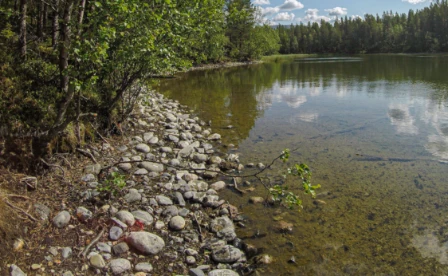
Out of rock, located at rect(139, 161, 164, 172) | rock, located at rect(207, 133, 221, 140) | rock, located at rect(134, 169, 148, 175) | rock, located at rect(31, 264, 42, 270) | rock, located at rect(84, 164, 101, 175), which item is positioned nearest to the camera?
rock, located at rect(31, 264, 42, 270)

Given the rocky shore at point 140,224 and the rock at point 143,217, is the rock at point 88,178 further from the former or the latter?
the rock at point 143,217

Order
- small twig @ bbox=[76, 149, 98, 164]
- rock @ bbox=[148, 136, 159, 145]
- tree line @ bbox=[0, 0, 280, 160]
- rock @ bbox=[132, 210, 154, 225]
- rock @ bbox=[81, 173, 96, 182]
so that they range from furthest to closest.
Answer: rock @ bbox=[148, 136, 159, 145], small twig @ bbox=[76, 149, 98, 164], rock @ bbox=[81, 173, 96, 182], rock @ bbox=[132, 210, 154, 225], tree line @ bbox=[0, 0, 280, 160]

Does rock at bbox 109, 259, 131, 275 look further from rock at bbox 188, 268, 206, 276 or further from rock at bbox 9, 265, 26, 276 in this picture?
rock at bbox 9, 265, 26, 276

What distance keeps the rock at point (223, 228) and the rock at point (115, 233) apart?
6.01 feet

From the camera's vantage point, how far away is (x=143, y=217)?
21.2 feet

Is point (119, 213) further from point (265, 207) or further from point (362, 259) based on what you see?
point (362, 259)

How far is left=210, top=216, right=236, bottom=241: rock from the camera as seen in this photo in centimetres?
643

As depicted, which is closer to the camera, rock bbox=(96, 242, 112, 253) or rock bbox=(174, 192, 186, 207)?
rock bbox=(96, 242, 112, 253)

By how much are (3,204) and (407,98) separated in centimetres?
2355

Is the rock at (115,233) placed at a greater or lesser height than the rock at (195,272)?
greater

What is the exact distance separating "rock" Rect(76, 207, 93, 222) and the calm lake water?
298 cm

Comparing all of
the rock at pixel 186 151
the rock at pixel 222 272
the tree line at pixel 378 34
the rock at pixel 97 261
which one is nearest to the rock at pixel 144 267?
the rock at pixel 97 261

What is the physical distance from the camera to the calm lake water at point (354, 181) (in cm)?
608

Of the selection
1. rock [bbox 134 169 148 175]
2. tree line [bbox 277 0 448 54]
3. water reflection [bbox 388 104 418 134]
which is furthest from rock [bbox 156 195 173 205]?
tree line [bbox 277 0 448 54]
